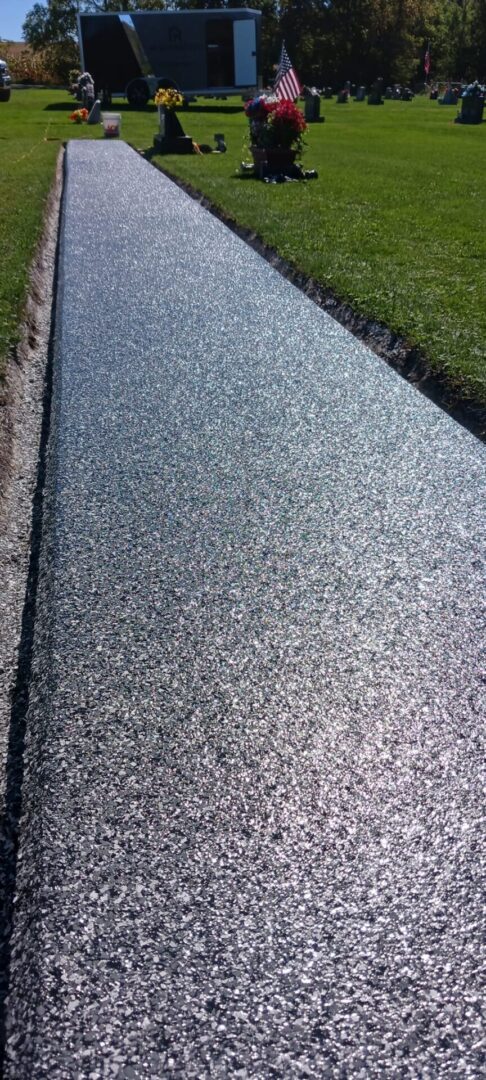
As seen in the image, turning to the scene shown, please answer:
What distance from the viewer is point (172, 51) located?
137 ft

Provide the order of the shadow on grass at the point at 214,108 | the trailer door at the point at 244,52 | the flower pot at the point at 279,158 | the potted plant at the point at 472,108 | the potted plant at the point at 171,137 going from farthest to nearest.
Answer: the shadow on grass at the point at 214,108
the trailer door at the point at 244,52
the potted plant at the point at 472,108
the potted plant at the point at 171,137
the flower pot at the point at 279,158

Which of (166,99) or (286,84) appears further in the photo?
(166,99)

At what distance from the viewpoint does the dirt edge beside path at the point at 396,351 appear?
543cm

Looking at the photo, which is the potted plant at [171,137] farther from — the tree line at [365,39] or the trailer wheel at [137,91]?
the tree line at [365,39]

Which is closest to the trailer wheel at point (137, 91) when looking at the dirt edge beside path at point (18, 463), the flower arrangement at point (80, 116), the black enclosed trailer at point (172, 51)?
the black enclosed trailer at point (172, 51)

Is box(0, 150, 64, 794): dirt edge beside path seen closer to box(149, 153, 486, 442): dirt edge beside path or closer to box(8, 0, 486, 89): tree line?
box(149, 153, 486, 442): dirt edge beside path

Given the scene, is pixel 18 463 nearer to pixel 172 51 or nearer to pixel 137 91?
pixel 137 91

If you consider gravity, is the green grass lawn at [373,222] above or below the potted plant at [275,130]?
below

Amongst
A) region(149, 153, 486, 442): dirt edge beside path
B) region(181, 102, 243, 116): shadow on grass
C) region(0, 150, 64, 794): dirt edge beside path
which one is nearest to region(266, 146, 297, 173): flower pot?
region(149, 153, 486, 442): dirt edge beside path

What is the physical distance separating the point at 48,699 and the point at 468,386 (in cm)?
367

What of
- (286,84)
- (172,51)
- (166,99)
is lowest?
(166,99)

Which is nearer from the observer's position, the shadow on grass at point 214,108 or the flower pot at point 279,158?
the flower pot at point 279,158

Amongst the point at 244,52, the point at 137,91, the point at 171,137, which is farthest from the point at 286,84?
the point at 244,52

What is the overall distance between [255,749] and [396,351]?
4.51 meters
